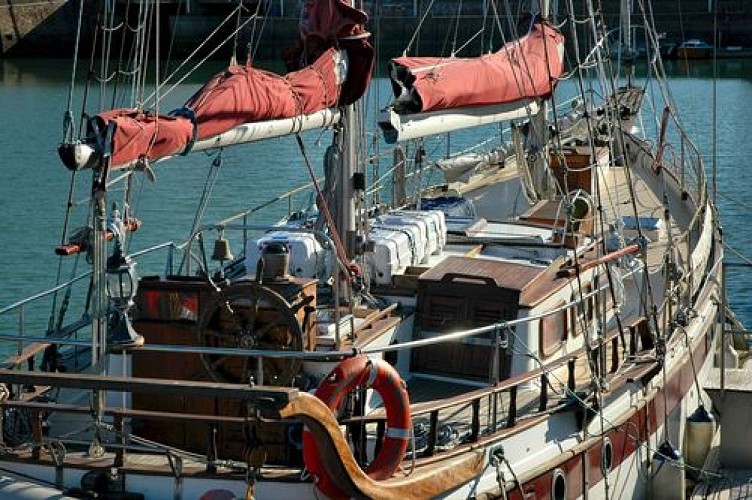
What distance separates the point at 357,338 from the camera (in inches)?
650

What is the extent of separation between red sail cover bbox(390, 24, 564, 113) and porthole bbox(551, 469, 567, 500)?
5123 millimetres

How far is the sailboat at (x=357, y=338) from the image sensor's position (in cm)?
1399

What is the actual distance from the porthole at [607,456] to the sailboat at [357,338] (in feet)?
0.10

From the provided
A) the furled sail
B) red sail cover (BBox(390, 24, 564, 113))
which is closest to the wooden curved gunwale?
the furled sail

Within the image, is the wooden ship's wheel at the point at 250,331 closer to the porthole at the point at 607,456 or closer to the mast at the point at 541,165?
the porthole at the point at 607,456

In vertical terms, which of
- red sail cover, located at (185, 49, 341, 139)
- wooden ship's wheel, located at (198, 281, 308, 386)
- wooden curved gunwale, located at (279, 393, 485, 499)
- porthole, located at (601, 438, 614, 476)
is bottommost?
porthole, located at (601, 438, 614, 476)

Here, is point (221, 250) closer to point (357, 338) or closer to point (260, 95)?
point (357, 338)

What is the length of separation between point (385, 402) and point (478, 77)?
7.40m

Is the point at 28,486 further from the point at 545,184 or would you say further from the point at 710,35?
the point at 710,35

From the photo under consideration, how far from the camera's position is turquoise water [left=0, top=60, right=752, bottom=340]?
118ft

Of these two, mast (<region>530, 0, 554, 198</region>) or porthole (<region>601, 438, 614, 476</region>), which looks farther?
mast (<region>530, 0, 554, 198</region>)

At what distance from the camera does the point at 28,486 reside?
14008 millimetres

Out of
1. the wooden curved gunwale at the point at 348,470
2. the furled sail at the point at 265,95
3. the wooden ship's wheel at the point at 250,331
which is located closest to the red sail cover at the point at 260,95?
the furled sail at the point at 265,95

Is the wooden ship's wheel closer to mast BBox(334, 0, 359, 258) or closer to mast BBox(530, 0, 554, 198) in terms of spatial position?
mast BBox(334, 0, 359, 258)
